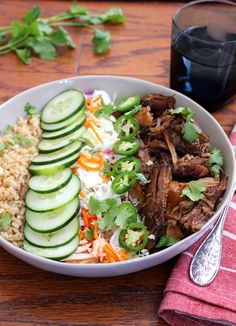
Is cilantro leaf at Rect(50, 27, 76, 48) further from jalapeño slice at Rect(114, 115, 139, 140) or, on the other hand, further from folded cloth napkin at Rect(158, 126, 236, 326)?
folded cloth napkin at Rect(158, 126, 236, 326)

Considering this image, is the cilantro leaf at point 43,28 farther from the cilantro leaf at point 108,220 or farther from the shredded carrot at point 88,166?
the cilantro leaf at point 108,220

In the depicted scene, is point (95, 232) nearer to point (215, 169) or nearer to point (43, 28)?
point (215, 169)

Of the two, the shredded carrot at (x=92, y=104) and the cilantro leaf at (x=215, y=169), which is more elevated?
the shredded carrot at (x=92, y=104)

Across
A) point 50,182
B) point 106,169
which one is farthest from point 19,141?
point 106,169

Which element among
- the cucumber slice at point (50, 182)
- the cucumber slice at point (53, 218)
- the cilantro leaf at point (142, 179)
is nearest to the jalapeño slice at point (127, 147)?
the cilantro leaf at point (142, 179)

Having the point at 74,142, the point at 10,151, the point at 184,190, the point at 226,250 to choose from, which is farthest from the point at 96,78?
the point at 226,250

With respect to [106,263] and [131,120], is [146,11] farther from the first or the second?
[106,263]

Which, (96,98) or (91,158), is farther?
(96,98)

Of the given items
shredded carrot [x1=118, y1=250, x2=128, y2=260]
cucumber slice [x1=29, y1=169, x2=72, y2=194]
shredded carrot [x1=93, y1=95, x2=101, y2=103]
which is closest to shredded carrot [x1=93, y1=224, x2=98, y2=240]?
shredded carrot [x1=118, y1=250, x2=128, y2=260]
